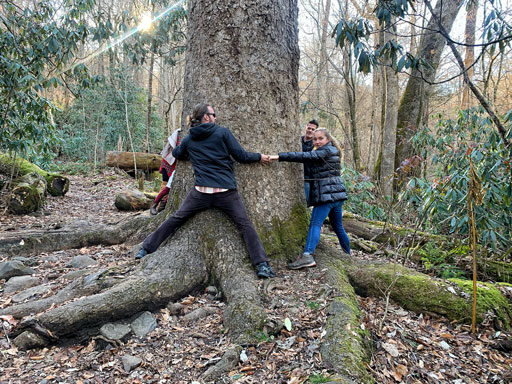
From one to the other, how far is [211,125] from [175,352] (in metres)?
2.07

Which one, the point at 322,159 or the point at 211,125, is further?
the point at 322,159

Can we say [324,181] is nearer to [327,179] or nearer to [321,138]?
[327,179]

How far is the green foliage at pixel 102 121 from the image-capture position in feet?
52.2

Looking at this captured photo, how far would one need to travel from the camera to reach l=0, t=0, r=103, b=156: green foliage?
5.77 metres

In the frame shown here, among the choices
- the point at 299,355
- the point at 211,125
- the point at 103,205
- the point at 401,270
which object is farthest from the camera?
the point at 103,205

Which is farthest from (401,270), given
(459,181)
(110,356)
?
(110,356)

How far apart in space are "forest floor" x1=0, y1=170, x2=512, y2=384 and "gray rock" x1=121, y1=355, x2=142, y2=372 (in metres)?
0.03

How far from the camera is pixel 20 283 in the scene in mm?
3664

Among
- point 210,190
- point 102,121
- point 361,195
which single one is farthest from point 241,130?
point 102,121

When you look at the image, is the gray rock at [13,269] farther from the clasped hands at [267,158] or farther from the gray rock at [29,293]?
the clasped hands at [267,158]

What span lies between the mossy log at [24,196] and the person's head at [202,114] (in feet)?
19.1

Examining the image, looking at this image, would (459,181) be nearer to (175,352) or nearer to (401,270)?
(401,270)

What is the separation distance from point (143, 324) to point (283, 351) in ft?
4.07

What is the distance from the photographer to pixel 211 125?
3.40 metres
